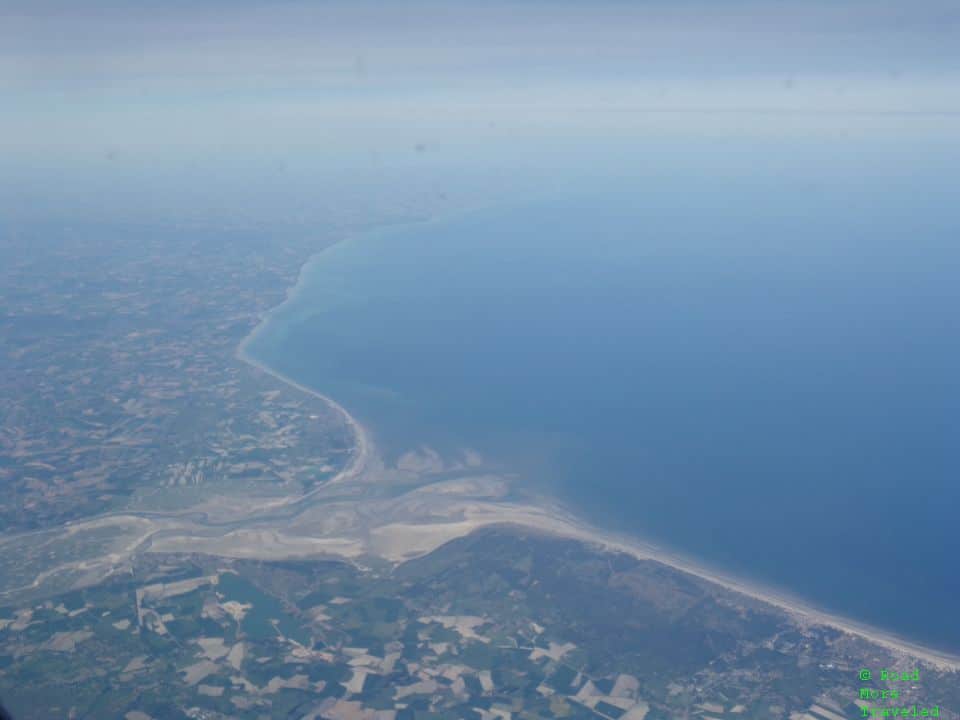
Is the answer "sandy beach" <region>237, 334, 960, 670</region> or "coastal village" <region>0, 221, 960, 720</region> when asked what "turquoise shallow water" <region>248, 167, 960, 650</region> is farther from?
"coastal village" <region>0, 221, 960, 720</region>

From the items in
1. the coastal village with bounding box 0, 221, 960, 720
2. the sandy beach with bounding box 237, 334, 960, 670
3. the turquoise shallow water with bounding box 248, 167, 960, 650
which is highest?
the turquoise shallow water with bounding box 248, 167, 960, 650

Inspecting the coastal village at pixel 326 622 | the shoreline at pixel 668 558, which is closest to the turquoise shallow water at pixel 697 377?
the shoreline at pixel 668 558

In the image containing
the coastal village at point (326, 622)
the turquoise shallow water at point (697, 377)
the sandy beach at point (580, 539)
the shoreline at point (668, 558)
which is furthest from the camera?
the turquoise shallow water at point (697, 377)

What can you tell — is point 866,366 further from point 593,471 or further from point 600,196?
point 600,196

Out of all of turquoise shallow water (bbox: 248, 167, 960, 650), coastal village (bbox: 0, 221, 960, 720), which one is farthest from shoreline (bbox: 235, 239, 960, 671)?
turquoise shallow water (bbox: 248, 167, 960, 650)

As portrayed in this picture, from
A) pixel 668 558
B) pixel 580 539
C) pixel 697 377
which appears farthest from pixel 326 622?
pixel 697 377

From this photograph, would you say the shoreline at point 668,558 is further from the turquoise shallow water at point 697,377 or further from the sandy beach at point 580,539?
the turquoise shallow water at point 697,377

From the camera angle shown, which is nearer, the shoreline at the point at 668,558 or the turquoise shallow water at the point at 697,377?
the shoreline at the point at 668,558
